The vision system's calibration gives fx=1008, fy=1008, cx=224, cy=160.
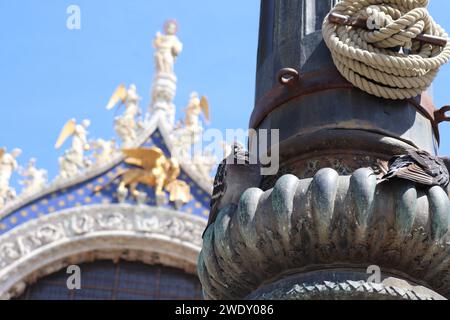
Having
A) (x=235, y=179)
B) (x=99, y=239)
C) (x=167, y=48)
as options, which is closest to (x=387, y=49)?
(x=235, y=179)

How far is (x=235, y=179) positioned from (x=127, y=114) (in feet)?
32.9

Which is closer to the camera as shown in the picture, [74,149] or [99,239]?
[99,239]

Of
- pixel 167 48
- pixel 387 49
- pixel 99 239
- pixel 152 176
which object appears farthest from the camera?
pixel 167 48

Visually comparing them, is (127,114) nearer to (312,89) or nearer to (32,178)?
(32,178)

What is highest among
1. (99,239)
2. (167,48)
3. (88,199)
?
(167,48)

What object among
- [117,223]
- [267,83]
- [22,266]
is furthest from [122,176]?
[267,83]

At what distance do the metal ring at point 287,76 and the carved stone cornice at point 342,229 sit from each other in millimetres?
357

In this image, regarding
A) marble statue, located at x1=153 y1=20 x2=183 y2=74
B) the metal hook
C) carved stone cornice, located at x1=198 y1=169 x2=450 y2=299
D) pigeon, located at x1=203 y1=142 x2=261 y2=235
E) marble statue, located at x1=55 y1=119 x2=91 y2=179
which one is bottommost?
carved stone cornice, located at x1=198 y1=169 x2=450 y2=299

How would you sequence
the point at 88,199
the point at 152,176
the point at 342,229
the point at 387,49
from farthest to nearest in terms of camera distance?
the point at 152,176 < the point at 88,199 < the point at 387,49 < the point at 342,229

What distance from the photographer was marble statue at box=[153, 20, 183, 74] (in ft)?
42.9

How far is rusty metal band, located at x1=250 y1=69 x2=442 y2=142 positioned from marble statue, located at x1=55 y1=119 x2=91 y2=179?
9.22 metres

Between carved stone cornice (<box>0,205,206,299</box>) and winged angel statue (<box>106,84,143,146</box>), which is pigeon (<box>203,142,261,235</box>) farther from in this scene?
winged angel statue (<box>106,84,143,146</box>)

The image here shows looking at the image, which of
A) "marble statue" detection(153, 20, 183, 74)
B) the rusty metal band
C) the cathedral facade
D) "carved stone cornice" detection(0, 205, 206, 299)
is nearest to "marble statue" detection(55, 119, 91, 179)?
the cathedral facade

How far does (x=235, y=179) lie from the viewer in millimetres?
2740
